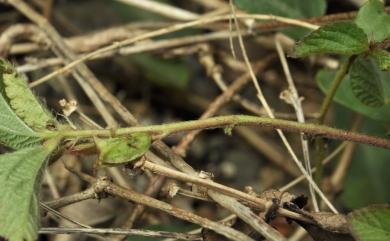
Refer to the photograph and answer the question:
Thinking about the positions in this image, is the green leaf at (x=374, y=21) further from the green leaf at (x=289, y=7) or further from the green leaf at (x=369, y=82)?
the green leaf at (x=289, y=7)

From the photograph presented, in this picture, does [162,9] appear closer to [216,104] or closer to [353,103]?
[216,104]

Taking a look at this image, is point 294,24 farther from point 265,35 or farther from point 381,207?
point 381,207

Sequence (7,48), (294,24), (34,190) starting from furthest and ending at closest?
(7,48) → (294,24) → (34,190)

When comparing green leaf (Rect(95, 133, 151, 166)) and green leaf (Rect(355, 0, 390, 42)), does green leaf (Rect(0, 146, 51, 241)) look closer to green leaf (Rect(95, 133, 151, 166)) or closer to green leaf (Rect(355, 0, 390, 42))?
green leaf (Rect(95, 133, 151, 166))

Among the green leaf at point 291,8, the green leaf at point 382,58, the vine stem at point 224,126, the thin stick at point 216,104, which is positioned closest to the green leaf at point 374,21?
the green leaf at point 382,58

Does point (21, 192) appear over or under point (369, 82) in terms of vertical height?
under

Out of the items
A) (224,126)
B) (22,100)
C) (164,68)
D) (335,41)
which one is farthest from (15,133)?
(164,68)

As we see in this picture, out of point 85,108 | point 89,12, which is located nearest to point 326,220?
point 85,108
